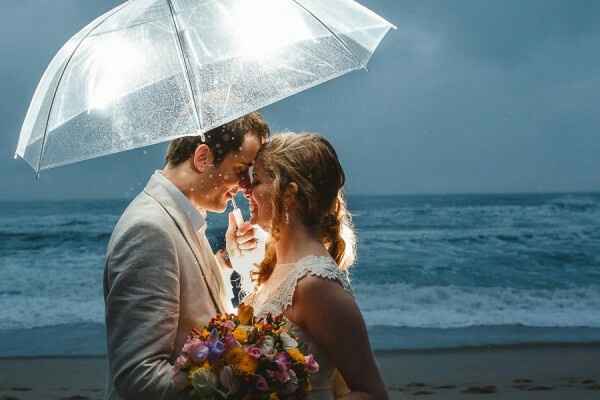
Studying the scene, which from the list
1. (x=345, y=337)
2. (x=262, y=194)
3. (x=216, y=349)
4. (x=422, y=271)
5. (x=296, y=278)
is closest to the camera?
(x=216, y=349)

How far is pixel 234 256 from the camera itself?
11.4 feet

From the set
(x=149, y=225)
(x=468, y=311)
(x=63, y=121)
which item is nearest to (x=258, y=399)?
(x=149, y=225)

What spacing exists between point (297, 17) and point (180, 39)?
1.55 feet

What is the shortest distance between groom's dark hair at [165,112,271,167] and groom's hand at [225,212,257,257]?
52 cm

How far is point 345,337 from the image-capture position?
8.84 feet

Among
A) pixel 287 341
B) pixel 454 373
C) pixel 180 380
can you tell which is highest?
pixel 287 341

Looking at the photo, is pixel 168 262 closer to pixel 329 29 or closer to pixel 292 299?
pixel 292 299

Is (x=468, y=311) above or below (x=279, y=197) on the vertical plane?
below

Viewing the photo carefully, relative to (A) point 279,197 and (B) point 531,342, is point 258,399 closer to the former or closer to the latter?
(A) point 279,197

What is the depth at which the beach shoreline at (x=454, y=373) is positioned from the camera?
9102mm

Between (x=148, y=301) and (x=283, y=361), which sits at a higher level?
(x=148, y=301)

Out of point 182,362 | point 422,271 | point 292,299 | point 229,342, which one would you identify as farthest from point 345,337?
point 422,271

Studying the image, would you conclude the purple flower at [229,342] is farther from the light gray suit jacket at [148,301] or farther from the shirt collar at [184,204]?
the shirt collar at [184,204]

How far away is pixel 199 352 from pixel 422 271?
1779 cm
